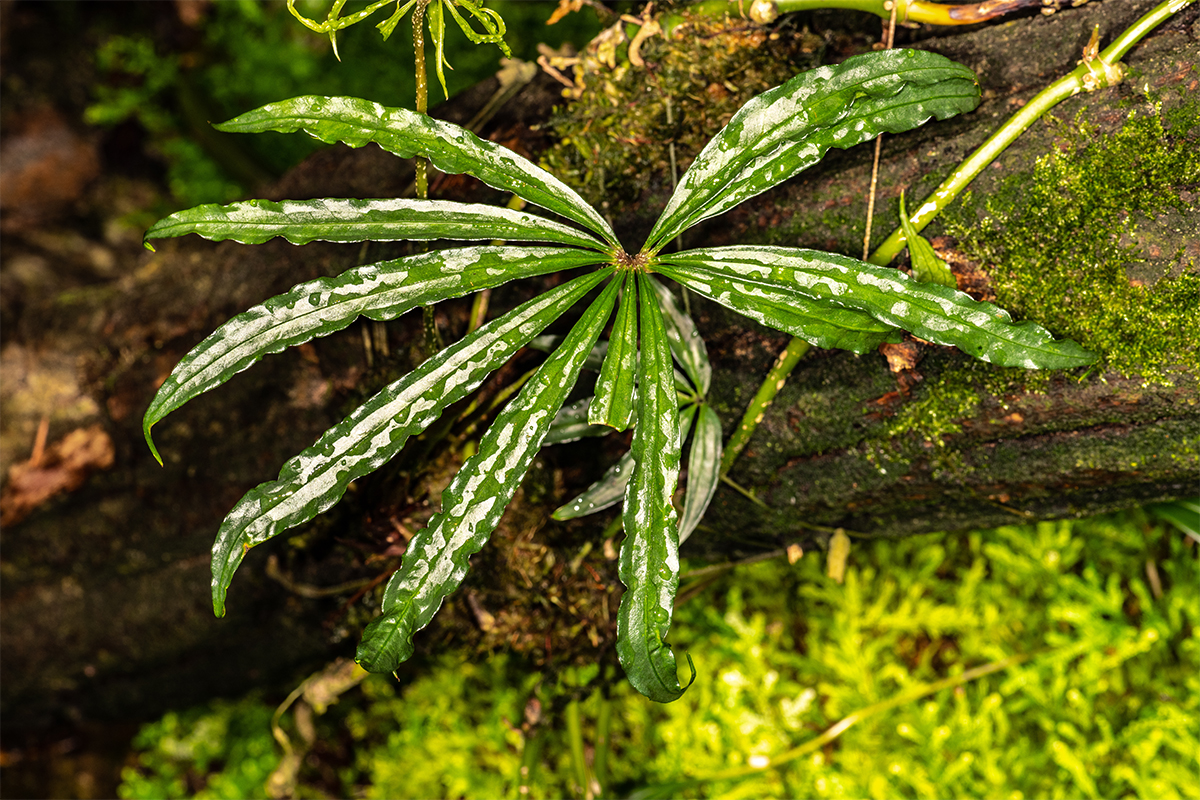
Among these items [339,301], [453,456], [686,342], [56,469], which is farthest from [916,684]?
[56,469]

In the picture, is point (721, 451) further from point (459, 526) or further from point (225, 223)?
point (225, 223)

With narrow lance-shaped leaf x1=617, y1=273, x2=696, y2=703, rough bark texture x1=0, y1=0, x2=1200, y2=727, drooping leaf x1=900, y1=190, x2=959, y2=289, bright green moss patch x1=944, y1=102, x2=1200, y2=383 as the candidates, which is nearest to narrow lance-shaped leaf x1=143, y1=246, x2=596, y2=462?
narrow lance-shaped leaf x1=617, y1=273, x2=696, y2=703

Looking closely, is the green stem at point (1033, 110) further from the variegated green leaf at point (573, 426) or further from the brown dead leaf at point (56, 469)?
the brown dead leaf at point (56, 469)

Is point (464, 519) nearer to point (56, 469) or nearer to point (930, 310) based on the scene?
point (930, 310)

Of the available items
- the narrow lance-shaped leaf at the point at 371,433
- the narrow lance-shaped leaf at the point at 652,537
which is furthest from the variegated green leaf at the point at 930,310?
the narrow lance-shaped leaf at the point at 371,433

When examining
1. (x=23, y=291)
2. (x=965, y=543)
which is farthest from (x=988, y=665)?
(x=23, y=291)

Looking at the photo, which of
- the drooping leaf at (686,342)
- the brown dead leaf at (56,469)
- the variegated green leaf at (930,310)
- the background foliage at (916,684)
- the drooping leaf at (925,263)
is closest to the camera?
the variegated green leaf at (930,310)
